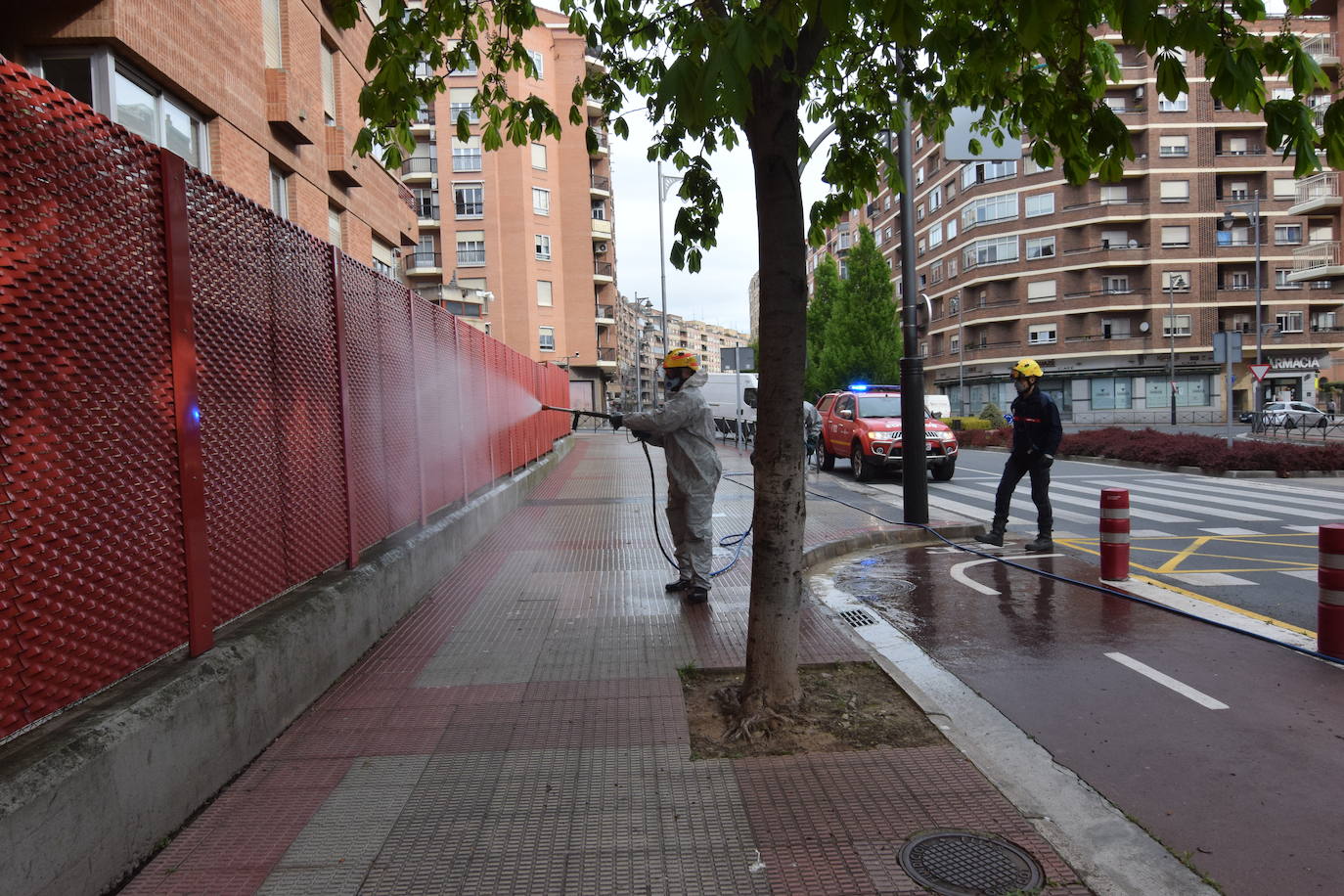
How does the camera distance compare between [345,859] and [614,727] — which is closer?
[345,859]

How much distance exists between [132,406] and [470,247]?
52.7 m

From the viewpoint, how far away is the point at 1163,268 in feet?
179

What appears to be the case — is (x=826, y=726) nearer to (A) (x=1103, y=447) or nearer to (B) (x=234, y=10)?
(B) (x=234, y=10)

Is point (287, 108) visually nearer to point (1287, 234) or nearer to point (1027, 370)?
point (1027, 370)

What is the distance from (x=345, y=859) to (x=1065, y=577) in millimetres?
6601

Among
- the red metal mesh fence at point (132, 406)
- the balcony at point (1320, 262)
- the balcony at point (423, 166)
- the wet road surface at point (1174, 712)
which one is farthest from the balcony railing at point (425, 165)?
the wet road surface at point (1174, 712)

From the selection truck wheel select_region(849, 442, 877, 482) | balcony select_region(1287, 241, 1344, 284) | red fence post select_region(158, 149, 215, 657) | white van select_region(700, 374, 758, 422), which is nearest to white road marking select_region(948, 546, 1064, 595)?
red fence post select_region(158, 149, 215, 657)

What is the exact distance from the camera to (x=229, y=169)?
12.2 m

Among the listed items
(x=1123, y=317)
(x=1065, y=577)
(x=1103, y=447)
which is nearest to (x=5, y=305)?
(x=1065, y=577)

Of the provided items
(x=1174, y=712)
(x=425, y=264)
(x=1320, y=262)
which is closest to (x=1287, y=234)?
(x=1320, y=262)

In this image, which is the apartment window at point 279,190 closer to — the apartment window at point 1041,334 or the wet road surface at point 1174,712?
the wet road surface at point 1174,712

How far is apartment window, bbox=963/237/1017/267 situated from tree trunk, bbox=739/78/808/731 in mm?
60067

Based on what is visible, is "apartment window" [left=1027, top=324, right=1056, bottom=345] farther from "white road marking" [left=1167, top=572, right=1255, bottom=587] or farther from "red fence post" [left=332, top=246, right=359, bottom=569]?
"red fence post" [left=332, top=246, right=359, bottom=569]

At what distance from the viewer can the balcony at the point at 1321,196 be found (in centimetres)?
4475
